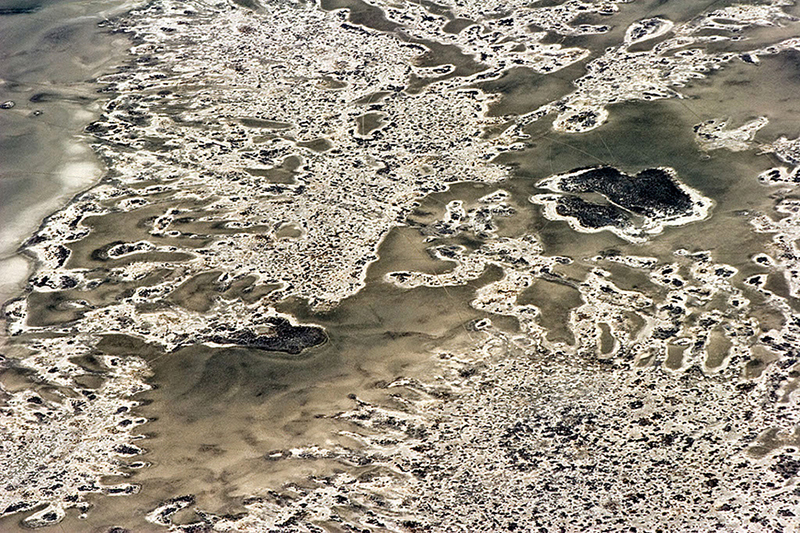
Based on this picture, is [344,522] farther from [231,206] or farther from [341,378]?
[231,206]

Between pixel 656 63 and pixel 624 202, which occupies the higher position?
pixel 656 63

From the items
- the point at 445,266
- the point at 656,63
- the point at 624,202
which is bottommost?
the point at 445,266

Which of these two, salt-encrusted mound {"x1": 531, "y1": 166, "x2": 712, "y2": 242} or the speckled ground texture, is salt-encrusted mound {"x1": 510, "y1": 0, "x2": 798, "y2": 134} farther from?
salt-encrusted mound {"x1": 531, "y1": 166, "x2": 712, "y2": 242}

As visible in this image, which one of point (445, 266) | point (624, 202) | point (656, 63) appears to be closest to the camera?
point (445, 266)

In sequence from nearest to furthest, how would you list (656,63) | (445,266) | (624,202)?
(445,266) → (624,202) → (656,63)

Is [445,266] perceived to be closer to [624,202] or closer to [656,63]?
[624,202]

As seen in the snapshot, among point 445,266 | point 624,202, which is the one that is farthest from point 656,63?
point 445,266

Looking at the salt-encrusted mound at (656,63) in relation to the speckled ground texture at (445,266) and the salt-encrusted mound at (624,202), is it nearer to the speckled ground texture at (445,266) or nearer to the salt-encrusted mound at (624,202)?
the speckled ground texture at (445,266)

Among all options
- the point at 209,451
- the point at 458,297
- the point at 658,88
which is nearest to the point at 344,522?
the point at 209,451

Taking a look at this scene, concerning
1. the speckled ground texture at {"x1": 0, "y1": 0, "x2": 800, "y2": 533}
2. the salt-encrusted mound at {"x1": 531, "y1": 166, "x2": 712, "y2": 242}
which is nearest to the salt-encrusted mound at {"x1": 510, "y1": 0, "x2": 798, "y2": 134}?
the speckled ground texture at {"x1": 0, "y1": 0, "x2": 800, "y2": 533}
